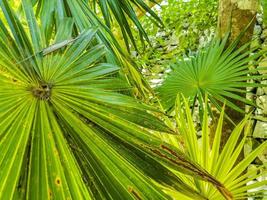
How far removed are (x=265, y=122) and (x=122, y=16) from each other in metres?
3.01

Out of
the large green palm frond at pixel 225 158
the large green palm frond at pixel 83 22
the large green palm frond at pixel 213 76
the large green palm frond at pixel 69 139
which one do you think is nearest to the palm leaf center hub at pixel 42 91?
the large green palm frond at pixel 69 139

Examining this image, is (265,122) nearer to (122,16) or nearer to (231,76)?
(231,76)

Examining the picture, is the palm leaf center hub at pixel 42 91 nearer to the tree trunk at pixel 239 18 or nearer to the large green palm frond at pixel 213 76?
the large green palm frond at pixel 213 76

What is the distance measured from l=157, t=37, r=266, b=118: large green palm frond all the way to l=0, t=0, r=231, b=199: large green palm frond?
2.94 feet

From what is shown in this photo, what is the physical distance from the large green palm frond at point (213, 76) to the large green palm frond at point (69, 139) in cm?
90

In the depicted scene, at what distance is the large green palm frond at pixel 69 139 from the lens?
0.96 ft

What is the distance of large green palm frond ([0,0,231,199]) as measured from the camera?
0.29 m

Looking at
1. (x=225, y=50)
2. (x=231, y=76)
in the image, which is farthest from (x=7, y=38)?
(x=225, y=50)

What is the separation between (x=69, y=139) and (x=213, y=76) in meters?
1.03

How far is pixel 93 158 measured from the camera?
1.05ft

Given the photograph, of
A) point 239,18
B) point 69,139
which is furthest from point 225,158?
point 239,18

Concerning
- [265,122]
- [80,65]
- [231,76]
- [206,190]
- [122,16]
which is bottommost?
[265,122]

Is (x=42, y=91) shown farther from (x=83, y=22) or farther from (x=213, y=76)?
(x=213, y=76)

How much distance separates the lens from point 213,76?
1.29 meters
